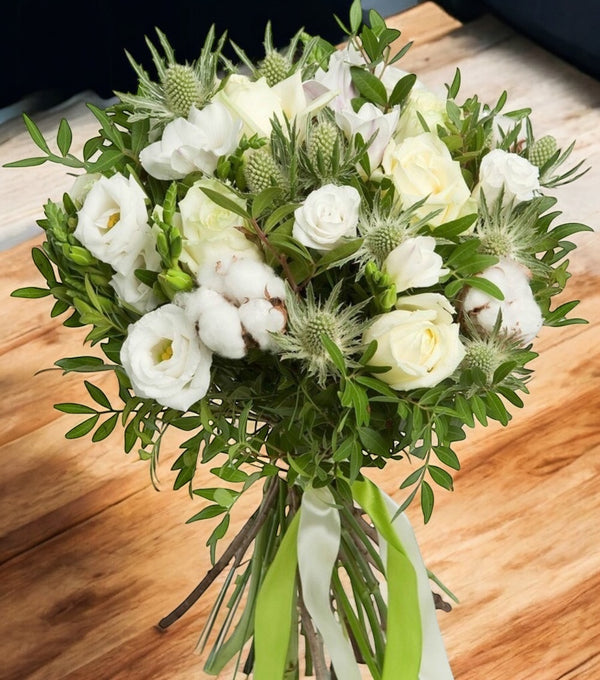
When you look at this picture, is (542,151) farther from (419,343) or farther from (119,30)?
(119,30)

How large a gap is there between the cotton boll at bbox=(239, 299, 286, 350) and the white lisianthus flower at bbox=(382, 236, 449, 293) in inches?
3.1

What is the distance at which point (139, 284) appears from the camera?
0.68m

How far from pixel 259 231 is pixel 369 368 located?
116 millimetres

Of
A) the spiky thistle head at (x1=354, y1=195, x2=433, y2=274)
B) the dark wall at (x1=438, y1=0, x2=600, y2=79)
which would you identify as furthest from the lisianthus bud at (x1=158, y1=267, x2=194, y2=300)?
the dark wall at (x1=438, y1=0, x2=600, y2=79)

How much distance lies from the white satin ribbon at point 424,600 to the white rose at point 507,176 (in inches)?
11.3

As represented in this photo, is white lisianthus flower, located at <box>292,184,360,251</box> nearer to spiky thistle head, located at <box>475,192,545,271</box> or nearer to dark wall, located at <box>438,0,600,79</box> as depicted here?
spiky thistle head, located at <box>475,192,545,271</box>

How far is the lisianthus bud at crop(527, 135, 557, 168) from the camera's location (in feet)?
2.44

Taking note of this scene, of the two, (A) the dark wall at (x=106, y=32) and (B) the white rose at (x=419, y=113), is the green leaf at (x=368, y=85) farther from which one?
(A) the dark wall at (x=106, y=32)

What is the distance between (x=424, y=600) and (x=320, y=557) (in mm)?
112

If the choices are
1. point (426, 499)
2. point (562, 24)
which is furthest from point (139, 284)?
point (562, 24)

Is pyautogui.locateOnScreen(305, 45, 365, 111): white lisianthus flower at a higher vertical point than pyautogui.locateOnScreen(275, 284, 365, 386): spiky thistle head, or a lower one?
higher

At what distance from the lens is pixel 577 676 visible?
929mm

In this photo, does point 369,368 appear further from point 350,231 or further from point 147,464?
point 147,464

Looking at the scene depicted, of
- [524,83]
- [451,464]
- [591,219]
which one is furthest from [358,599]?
[524,83]
